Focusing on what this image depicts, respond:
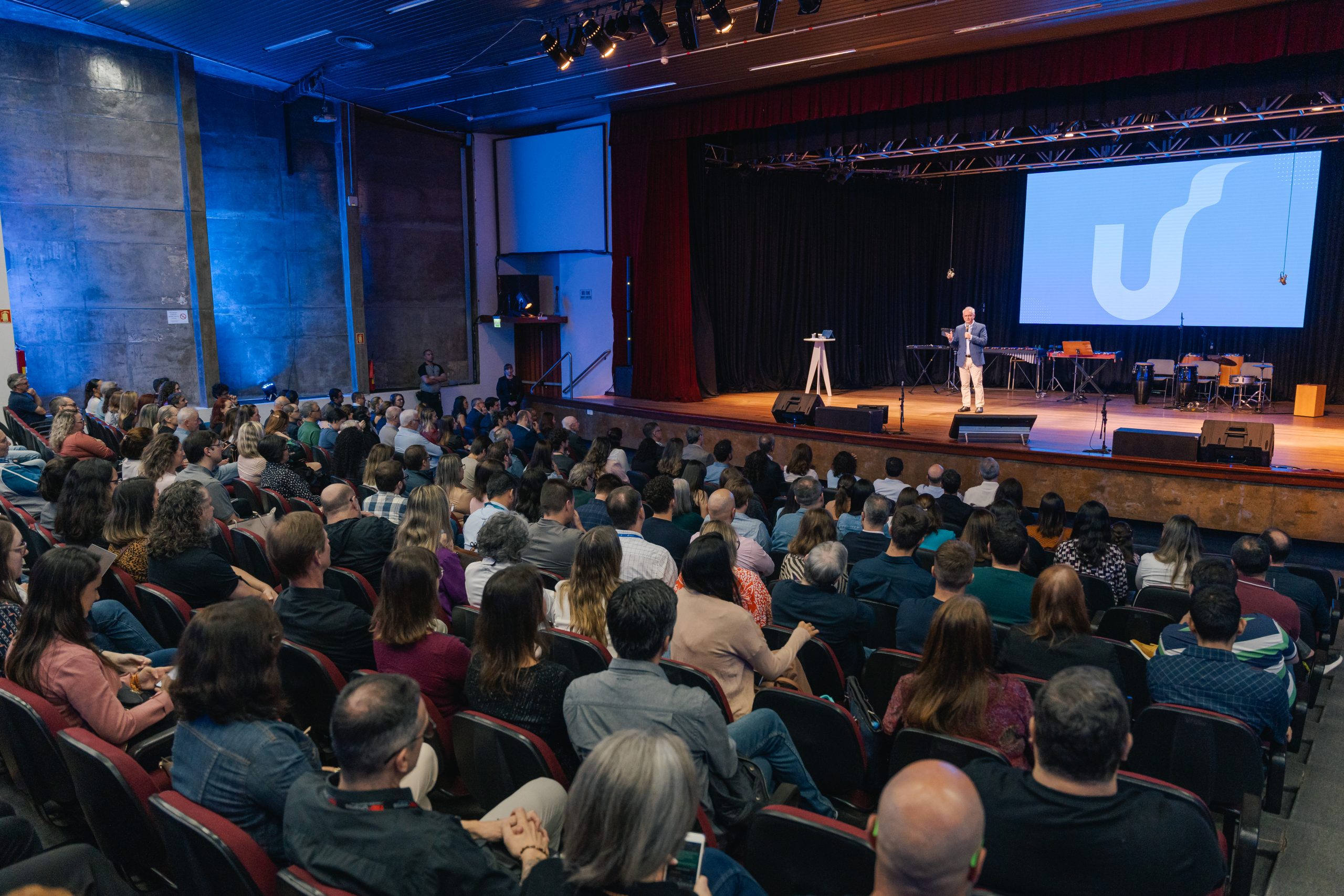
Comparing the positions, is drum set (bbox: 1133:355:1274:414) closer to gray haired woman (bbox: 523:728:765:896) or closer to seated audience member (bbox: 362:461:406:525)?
seated audience member (bbox: 362:461:406:525)

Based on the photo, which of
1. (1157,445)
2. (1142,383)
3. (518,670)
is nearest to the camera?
(518,670)

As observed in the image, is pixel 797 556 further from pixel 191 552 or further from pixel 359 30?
pixel 359 30

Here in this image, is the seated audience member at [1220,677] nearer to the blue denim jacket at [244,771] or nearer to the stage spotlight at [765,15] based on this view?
the blue denim jacket at [244,771]

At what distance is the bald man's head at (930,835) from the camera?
1364 millimetres

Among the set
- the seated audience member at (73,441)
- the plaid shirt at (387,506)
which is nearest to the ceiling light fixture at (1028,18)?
the plaid shirt at (387,506)

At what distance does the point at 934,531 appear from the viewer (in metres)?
5.32

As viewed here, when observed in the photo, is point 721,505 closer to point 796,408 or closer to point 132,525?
point 132,525

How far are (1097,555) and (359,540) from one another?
3.87 m

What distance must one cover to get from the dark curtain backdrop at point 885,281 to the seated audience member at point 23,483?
31.1 feet

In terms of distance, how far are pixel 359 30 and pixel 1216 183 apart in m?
12.4

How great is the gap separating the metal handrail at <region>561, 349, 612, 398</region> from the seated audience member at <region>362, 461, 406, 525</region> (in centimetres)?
953

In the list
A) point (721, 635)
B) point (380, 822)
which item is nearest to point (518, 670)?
point (721, 635)

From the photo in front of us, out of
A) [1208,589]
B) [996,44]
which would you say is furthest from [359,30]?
[1208,589]

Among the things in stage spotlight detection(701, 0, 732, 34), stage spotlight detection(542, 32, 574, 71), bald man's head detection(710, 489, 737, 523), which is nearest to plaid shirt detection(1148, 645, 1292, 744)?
bald man's head detection(710, 489, 737, 523)
